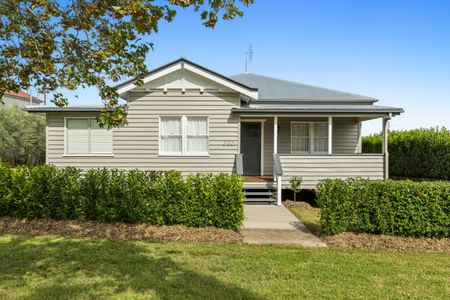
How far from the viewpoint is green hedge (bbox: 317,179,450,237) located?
6.18 m

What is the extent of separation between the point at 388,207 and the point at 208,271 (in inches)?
163

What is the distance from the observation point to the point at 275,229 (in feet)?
23.7

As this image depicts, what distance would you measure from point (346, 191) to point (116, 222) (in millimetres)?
5295

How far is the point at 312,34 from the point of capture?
12648 mm

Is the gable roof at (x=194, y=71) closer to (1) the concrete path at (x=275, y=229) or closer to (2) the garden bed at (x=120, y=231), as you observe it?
(1) the concrete path at (x=275, y=229)

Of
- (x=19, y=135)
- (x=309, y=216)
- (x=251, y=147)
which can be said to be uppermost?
(x=19, y=135)

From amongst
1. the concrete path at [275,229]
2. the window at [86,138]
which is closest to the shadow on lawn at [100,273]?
the concrete path at [275,229]

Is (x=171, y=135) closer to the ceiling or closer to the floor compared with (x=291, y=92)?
closer to the floor

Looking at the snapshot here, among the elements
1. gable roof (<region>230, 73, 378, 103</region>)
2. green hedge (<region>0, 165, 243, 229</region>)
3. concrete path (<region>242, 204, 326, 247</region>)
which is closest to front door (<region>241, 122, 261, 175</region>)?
gable roof (<region>230, 73, 378, 103</region>)

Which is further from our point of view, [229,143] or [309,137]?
[309,137]

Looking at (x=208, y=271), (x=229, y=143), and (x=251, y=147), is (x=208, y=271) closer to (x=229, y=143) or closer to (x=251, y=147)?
(x=229, y=143)

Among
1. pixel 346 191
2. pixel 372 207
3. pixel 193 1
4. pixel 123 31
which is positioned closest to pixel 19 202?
pixel 123 31

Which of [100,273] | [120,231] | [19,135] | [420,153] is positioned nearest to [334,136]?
[420,153]

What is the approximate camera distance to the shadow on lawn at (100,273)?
379cm
